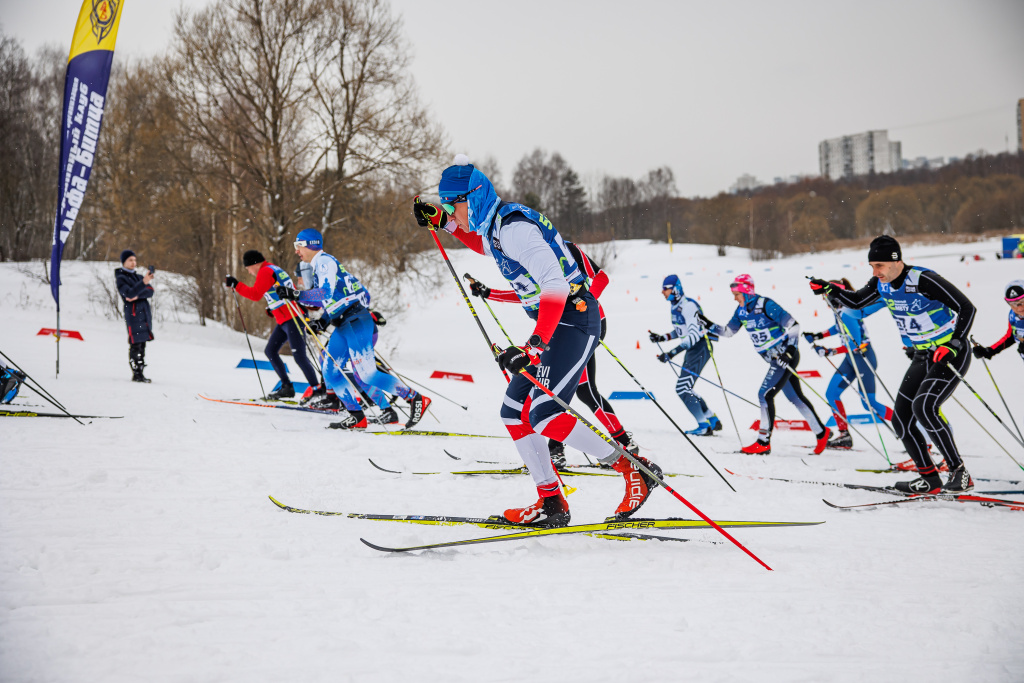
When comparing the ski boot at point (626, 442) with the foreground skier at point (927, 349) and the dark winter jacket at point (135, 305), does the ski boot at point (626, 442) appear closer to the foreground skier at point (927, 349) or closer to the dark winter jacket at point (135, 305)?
the foreground skier at point (927, 349)

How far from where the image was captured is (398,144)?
15992 mm

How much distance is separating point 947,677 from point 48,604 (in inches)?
119

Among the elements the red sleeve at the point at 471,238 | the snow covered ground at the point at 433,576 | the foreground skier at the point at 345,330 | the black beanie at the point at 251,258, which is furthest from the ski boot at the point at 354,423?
the red sleeve at the point at 471,238

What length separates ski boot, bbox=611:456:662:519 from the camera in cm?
341

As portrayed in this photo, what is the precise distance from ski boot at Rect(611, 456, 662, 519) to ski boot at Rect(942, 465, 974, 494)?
7.48 feet

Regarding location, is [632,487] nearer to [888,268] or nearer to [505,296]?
[505,296]

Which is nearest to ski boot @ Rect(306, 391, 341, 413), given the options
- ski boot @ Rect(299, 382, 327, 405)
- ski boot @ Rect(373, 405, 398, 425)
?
ski boot @ Rect(299, 382, 327, 405)

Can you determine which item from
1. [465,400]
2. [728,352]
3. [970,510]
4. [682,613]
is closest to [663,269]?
[728,352]

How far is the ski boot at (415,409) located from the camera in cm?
655

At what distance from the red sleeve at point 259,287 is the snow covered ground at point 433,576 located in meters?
1.64

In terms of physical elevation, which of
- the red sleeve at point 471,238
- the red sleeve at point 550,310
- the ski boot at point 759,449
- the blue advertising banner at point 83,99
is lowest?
the ski boot at point 759,449

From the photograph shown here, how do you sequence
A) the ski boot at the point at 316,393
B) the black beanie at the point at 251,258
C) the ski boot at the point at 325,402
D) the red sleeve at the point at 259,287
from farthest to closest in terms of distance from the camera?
the ski boot at the point at 316,393 → the black beanie at the point at 251,258 → the ski boot at the point at 325,402 → the red sleeve at the point at 259,287

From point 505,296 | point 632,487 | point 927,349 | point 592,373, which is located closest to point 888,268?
point 927,349

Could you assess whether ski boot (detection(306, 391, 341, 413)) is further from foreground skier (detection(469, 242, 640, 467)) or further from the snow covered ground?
foreground skier (detection(469, 242, 640, 467))
